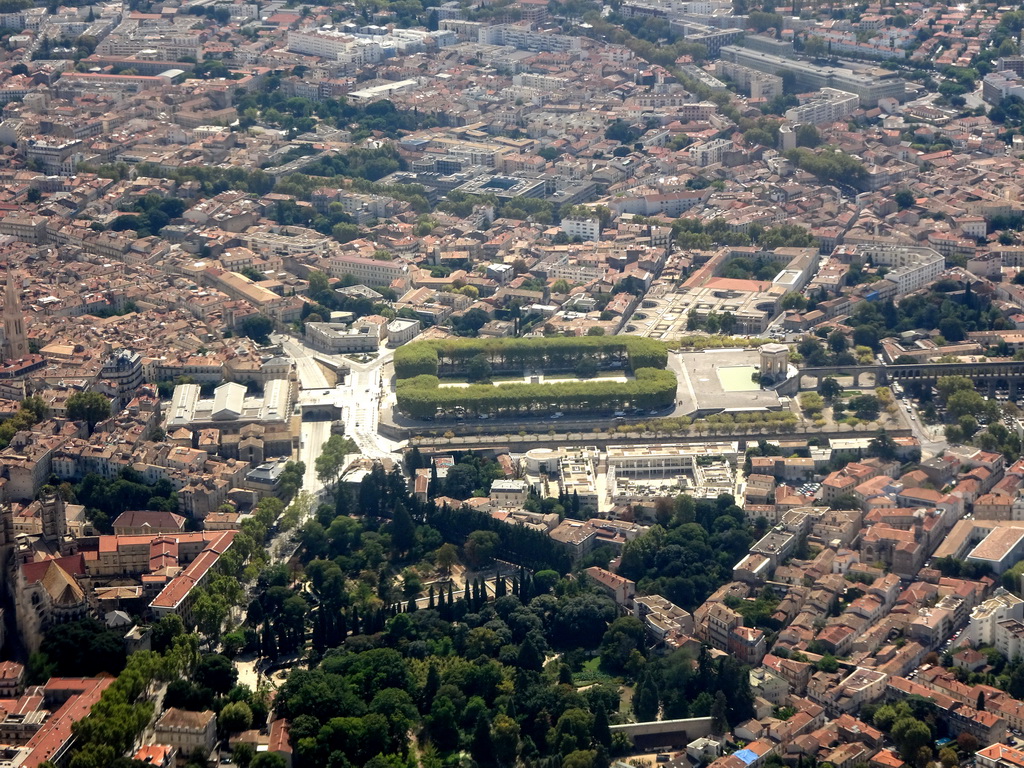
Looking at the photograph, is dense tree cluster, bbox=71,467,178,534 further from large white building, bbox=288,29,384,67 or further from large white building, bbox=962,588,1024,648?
large white building, bbox=288,29,384,67

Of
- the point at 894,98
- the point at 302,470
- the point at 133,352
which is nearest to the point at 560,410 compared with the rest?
the point at 302,470

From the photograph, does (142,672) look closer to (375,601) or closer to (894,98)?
(375,601)

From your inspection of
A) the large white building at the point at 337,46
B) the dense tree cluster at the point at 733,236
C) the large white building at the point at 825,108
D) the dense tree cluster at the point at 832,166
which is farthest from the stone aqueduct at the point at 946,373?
the large white building at the point at 337,46

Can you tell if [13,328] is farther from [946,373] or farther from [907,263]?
[907,263]

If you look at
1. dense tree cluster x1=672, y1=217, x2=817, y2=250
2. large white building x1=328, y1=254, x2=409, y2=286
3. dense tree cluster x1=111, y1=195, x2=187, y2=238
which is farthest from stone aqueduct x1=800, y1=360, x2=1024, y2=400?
dense tree cluster x1=111, y1=195, x2=187, y2=238

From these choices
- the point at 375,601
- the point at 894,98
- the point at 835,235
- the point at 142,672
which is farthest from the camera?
the point at 894,98

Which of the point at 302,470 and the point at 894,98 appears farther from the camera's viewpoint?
the point at 894,98

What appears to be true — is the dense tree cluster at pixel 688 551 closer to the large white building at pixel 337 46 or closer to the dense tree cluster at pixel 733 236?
the dense tree cluster at pixel 733 236

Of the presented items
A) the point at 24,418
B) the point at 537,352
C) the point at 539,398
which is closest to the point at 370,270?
the point at 537,352
